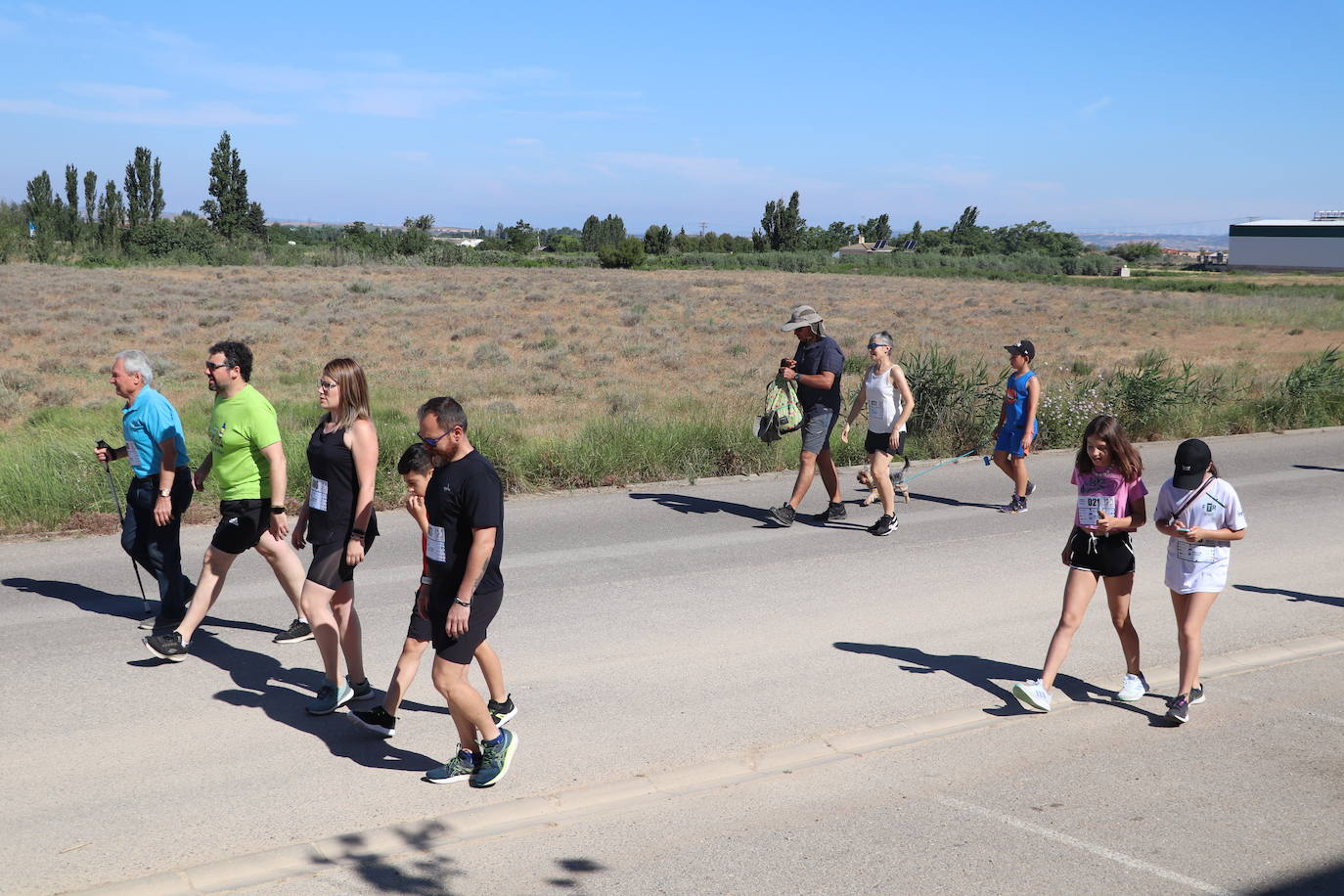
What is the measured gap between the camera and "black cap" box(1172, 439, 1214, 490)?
5.67 meters

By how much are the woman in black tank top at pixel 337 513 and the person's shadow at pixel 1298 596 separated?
6.59 meters

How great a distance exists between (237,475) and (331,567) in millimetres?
1125

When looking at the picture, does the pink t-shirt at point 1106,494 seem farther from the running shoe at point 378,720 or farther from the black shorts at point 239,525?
the black shorts at point 239,525

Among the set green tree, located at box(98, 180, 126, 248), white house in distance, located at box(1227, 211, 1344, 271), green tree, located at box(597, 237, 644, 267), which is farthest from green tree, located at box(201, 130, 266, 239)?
white house in distance, located at box(1227, 211, 1344, 271)

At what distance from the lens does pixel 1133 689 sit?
6.10m

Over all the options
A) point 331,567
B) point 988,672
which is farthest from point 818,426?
point 331,567

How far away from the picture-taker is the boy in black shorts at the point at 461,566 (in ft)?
15.4

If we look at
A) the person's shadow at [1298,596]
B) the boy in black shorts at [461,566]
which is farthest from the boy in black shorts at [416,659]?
the person's shadow at [1298,596]

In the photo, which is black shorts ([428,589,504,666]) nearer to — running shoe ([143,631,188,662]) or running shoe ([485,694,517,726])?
running shoe ([485,694,517,726])

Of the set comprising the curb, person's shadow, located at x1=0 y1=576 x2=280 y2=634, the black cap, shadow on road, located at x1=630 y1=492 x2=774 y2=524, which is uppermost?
the black cap

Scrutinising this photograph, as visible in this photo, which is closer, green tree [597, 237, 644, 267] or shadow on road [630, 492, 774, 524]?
shadow on road [630, 492, 774, 524]

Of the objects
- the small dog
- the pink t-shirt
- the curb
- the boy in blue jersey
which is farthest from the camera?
the small dog

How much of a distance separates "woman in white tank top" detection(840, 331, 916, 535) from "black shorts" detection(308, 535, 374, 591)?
5.49 meters

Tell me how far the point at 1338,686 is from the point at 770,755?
3.60 meters
